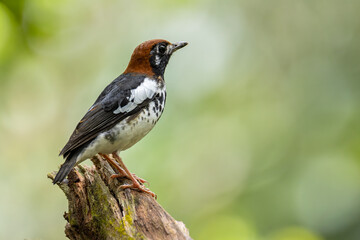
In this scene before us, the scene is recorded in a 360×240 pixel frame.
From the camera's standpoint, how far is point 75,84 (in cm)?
860

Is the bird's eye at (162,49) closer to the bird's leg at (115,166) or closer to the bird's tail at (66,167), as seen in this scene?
the bird's leg at (115,166)

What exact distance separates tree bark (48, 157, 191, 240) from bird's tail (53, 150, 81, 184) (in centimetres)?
14

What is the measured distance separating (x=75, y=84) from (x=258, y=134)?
3.37 metres

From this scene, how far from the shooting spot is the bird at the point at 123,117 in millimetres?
5098

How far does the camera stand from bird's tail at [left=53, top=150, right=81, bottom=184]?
15.2ft

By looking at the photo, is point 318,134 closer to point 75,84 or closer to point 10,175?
point 75,84

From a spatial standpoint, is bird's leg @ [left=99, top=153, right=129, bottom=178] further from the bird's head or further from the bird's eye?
the bird's eye

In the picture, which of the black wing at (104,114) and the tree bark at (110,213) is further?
the black wing at (104,114)

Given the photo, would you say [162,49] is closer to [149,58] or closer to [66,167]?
[149,58]

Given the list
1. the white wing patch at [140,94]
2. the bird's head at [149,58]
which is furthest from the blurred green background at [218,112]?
the white wing patch at [140,94]

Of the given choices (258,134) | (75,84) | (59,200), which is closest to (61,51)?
(75,84)

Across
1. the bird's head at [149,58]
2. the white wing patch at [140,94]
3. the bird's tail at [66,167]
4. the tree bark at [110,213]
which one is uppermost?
the bird's head at [149,58]

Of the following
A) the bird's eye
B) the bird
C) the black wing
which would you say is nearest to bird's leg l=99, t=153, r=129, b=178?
the bird

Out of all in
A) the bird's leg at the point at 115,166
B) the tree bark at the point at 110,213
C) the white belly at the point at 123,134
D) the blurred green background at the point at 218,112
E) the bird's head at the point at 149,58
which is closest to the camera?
the tree bark at the point at 110,213
